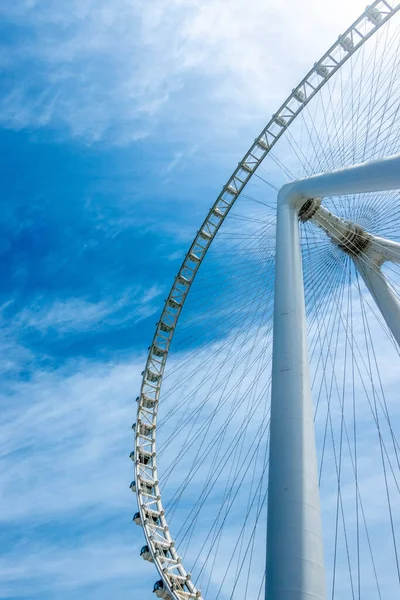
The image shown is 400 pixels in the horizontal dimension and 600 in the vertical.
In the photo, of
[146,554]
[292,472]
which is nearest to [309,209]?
[292,472]

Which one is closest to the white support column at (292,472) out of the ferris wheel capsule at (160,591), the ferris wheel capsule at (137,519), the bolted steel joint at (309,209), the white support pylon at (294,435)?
the white support pylon at (294,435)

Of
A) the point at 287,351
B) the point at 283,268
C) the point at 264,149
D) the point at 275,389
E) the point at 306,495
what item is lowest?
the point at 306,495

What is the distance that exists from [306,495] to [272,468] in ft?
2.58

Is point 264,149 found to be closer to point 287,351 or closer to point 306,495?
point 287,351

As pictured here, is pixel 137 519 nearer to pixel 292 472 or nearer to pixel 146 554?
pixel 146 554

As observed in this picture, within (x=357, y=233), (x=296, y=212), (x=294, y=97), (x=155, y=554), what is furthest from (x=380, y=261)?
(x=155, y=554)

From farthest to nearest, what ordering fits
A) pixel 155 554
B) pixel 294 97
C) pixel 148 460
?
pixel 148 460 → pixel 294 97 → pixel 155 554

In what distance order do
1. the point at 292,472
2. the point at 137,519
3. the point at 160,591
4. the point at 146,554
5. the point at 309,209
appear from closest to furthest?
the point at 292,472
the point at 309,209
the point at 160,591
the point at 146,554
the point at 137,519

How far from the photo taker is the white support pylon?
26.1 ft

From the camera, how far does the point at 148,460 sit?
91.5 ft

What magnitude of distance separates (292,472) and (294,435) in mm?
719

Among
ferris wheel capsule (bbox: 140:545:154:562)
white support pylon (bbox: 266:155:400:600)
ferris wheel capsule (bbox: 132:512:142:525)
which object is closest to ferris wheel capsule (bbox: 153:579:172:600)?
ferris wheel capsule (bbox: 140:545:154:562)

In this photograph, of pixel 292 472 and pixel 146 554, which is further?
pixel 146 554

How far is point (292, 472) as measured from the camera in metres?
8.87
